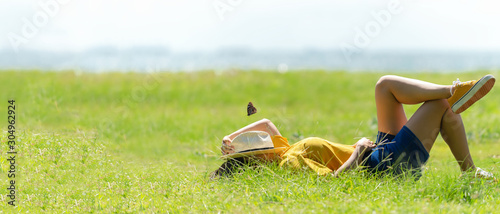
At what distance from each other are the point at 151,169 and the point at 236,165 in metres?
1.48

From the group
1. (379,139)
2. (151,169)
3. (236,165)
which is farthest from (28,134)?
(379,139)

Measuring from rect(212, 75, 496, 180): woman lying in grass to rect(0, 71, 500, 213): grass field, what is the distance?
18 centimetres

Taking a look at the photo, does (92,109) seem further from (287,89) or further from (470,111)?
(470,111)

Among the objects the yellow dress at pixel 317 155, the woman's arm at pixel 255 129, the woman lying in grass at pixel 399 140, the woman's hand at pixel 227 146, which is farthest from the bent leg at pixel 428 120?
the woman's hand at pixel 227 146

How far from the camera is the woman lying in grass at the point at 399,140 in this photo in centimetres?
511

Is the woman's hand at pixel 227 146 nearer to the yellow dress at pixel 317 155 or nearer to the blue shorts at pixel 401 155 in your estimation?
the yellow dress at pixel 317 155

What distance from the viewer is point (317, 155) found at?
5492 millimetres

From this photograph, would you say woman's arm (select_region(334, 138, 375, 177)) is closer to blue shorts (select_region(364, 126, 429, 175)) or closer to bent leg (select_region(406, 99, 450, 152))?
blue shorts (select_region(364, 126, 429, 175))

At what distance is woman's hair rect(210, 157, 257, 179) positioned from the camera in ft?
18.2

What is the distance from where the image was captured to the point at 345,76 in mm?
17234

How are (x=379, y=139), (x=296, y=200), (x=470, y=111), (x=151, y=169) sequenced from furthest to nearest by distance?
(x=470, y=111) → (x=151, y=169) → (x=379, y=139) → (x=296, y=200)

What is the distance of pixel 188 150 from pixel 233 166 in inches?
143

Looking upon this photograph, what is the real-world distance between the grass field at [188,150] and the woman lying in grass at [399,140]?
0.18m

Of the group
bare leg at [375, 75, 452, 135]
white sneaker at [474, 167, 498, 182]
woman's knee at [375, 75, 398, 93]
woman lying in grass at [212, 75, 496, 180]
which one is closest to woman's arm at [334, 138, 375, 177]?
woman lying in grass at [212, 75, 496, 180]
